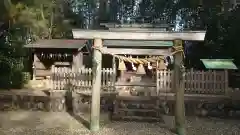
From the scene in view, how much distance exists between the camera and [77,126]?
26.9 ft

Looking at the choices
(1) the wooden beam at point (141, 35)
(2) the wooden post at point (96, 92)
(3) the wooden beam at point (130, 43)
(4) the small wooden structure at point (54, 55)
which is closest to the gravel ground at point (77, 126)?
(2) the wooden post at point (96, 92)

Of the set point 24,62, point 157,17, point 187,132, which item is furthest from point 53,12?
point 187,132

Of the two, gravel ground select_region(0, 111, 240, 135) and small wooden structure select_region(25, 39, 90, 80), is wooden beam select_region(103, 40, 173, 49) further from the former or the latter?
small wooden structure select_region(25, 39, 90, 80)

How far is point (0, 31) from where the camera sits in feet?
51.7

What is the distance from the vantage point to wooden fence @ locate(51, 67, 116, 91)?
11750mm

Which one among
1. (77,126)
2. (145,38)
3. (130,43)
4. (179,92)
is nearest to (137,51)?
Answer: (130,43)

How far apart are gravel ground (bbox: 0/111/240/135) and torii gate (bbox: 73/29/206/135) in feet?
1.43

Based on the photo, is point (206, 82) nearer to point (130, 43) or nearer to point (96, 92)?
point (130, 43)

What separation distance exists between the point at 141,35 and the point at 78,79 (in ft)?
16.5

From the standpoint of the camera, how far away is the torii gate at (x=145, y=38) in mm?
7598

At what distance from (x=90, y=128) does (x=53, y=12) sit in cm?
1610

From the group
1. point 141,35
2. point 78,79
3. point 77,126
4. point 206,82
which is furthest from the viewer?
point 78,79


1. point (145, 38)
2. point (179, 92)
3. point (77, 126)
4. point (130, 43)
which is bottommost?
point (77, 126)

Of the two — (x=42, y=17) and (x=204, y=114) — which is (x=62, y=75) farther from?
(x=42, y=17)
